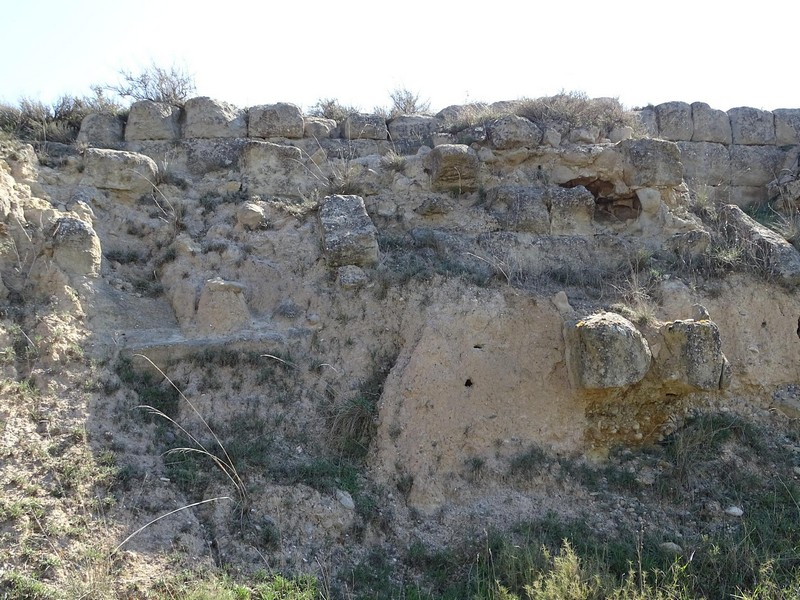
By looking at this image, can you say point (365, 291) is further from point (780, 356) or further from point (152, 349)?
point (780, 356)

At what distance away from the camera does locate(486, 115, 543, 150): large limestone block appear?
8.71 m

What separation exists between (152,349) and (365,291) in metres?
2.03

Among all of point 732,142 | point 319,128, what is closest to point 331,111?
point 319,128

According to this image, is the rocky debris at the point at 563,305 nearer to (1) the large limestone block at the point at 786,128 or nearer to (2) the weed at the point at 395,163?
(2) the weed at the point at 395,163

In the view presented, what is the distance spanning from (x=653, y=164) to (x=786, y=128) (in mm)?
4043

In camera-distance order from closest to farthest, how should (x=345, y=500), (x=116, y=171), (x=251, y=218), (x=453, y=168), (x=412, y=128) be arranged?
(x=345, y=500) < (x=251, y=218) < (x=116, y=171) < (x=453, y=168) < (x=412, y=128)

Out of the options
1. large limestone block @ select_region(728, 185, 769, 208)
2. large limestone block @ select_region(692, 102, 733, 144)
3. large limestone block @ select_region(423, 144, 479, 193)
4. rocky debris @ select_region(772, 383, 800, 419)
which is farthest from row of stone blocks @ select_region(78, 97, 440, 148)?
rocky debris @ select_region(772, 383, 800, 419)

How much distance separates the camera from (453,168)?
8.30 meters

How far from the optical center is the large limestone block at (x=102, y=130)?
862 cm

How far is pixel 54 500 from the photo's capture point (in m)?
4.76

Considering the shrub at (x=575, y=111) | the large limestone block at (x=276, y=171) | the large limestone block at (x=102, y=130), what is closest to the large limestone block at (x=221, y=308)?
the large limestone block at (x=276, y=171)

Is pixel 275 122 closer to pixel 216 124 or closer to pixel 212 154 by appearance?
pixel 216 124

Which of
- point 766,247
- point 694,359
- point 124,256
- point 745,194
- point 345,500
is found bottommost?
point 345,500

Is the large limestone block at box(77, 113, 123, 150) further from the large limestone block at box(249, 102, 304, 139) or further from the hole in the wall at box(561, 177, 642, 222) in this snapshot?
the hole in the wall at box(561, 177, 642, 222)
